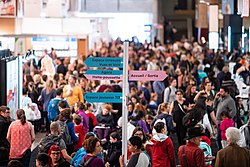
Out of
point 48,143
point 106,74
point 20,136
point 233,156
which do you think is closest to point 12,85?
point 20,136

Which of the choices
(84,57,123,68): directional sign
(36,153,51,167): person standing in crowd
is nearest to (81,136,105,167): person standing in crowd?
(36,153,51,167): person standing in crowd

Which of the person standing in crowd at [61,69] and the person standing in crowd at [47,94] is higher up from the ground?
the person standing in crowd at [61,69]

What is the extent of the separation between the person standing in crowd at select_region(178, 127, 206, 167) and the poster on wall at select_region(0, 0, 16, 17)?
9752 mm

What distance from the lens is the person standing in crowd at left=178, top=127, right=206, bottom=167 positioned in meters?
10.2

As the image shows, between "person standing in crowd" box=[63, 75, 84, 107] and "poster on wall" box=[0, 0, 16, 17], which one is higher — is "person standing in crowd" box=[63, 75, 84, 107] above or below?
below

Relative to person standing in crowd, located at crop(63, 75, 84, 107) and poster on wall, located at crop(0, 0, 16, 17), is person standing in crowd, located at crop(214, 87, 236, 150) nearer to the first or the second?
person standing in crowd, located at crop(63, 75, 84, 107)

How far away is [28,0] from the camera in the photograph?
22.9 metres

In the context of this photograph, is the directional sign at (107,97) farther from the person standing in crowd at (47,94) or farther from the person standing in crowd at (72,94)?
the person standing in crowd at (47,94)

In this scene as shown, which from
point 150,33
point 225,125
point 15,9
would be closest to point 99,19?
point 150,33

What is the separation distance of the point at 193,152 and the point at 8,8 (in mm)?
10034

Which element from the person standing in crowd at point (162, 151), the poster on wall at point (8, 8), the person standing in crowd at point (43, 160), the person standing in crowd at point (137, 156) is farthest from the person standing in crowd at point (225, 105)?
the person standing in crowd at point (43, 160)

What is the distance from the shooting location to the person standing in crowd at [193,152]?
10.2 metres

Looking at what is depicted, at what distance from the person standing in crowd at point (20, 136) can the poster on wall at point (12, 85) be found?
3565mm

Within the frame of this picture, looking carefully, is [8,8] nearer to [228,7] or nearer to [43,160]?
[228,7]
